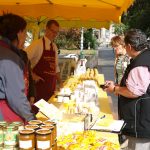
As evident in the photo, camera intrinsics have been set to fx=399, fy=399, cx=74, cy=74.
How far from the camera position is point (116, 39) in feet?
19.9

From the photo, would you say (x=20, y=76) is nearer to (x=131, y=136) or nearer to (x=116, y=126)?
(x=116, y=126)

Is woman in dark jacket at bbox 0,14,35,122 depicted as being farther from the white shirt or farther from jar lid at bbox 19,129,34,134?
the white shirt

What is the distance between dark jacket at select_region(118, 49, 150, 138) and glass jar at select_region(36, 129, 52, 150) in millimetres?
1592

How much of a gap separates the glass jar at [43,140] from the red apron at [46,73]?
4.14 meters

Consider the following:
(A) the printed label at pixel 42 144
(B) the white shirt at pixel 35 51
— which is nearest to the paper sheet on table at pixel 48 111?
(A) the printed label at pixel 42 144

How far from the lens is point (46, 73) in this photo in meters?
6.41

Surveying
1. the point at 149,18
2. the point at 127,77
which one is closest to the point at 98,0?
the point at 127,77

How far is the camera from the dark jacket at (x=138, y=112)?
3.59 m

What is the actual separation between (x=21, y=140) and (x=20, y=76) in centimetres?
76

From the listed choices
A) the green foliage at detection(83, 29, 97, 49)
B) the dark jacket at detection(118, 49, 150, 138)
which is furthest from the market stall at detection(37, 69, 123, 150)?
the green foliage at detection(83, 29, 97, 49)

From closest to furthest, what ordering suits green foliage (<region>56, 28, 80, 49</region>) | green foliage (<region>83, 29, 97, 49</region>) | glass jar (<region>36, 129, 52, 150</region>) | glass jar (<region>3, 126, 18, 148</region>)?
1. glass jar (<region>36, 129, 52, 150</region>)
2. glass jar (<region>3, 126, 18, 148</region>)
3. green foliage (<region>56, 28, 80, 49</region>)
4. green foliage (<region>83, 29, 97, 49</region>)

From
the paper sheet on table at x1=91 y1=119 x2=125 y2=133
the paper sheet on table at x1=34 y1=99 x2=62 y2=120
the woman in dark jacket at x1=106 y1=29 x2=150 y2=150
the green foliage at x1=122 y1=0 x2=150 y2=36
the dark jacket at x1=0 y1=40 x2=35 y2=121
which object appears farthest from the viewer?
the green foliage at x1=122 y1=0 x2=150 y2=36

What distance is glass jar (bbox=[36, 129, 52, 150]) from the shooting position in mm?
2160

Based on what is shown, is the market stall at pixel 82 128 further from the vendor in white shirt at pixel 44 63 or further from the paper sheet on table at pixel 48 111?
the vendor in white shirt at pixel 44 63
